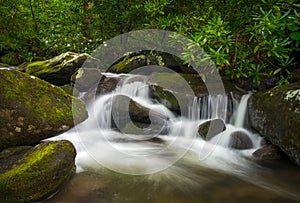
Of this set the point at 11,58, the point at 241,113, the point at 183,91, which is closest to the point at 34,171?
the point at 183,91

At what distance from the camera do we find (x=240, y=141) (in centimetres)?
497

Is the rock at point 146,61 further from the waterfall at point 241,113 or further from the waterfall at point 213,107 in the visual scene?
the waterfall at point 241,113

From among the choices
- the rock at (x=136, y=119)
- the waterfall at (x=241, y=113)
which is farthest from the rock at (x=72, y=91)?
the waterfall at (x=241, y=113)

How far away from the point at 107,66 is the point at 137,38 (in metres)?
1.84

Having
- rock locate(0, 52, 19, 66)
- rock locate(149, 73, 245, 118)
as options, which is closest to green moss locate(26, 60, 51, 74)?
rock locate(149, 73, 245, 118)

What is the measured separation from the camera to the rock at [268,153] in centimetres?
441

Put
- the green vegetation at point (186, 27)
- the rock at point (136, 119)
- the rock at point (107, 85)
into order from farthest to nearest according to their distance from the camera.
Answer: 1. the rock at point (107, 85)
2. the rock at point (136, 119)
3. the green vegetation at point (186, 27)

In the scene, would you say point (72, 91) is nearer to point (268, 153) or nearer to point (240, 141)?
point (240, 141)

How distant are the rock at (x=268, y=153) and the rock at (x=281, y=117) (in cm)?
23

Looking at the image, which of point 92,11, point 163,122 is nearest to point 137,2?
point 92,11

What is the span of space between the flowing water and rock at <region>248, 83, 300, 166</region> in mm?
376

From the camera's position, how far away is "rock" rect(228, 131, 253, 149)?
4.89 metres

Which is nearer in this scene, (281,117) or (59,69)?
(281,117)

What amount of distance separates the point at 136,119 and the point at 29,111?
9.00 ft
